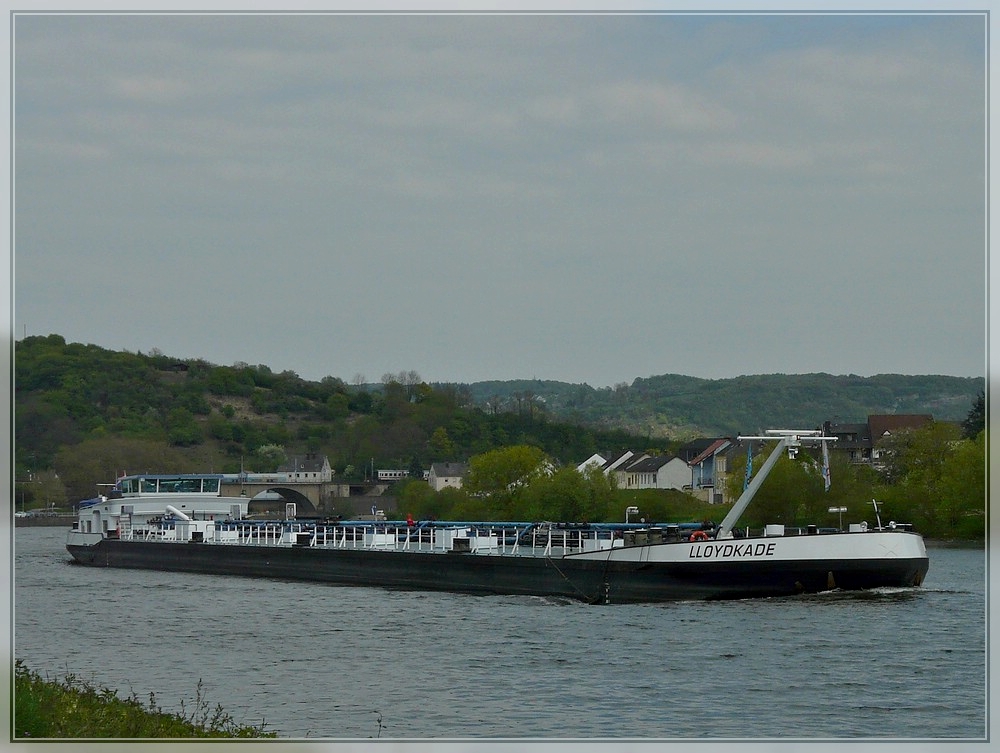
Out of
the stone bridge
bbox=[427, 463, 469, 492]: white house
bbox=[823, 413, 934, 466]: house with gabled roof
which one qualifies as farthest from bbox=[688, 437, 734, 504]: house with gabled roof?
the stone bridge

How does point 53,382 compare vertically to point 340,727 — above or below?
above

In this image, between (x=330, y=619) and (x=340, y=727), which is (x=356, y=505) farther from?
(x=340, y=727)

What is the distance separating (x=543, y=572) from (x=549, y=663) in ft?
36.5

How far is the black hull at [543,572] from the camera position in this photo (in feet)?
99.4

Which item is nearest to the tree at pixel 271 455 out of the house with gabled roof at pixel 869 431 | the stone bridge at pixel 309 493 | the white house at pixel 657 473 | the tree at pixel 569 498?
the stone bridge at pixel 309 493

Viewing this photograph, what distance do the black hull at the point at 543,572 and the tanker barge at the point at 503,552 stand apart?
0.11 feet

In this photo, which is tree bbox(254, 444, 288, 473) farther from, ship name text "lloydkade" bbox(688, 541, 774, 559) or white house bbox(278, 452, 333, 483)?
ship name text "lloydkade" bbox(688, 541, 774, 559)

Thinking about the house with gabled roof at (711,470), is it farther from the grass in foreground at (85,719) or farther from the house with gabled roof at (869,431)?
the grass in foreground at (85,719)

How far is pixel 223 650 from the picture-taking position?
1024 inches

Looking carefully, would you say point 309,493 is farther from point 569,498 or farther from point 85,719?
point 85,719

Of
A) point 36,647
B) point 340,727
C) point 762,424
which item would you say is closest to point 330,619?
point 36,647

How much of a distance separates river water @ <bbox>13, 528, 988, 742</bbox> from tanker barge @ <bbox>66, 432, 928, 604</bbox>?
823 millimetres

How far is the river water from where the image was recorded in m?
19.1

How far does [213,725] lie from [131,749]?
3.59 m
